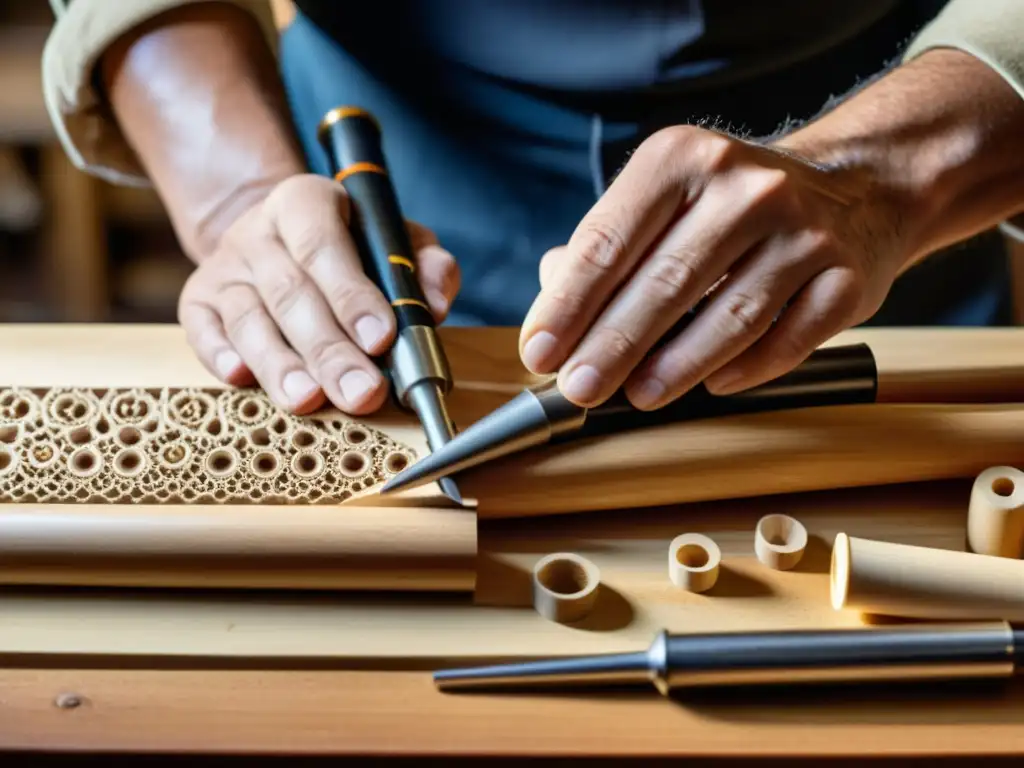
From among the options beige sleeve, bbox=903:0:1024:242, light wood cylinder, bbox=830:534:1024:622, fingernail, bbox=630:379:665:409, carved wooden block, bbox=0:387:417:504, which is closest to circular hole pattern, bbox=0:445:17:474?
carved wooden block, bbox=0:387:417:504

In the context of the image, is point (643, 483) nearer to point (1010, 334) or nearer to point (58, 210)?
point (1010, 334)

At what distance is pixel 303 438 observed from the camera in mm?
755

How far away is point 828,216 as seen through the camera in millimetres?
763

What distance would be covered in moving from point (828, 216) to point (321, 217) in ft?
1.29

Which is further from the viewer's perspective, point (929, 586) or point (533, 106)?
point (533, 106)

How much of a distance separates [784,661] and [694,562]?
0.12 meters

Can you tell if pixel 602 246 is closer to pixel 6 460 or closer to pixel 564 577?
pixel 564 577

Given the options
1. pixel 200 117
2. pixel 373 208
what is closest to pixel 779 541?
pixel 373 208

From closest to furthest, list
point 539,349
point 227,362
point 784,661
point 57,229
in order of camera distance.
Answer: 1. point 784,661
2. point 539,349
3. point 227,362
4. point 57,229

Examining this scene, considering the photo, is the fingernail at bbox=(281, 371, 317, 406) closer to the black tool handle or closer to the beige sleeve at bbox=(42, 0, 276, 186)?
the black tool handle

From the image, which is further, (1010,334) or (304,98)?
(304,98)

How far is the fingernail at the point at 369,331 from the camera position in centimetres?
78

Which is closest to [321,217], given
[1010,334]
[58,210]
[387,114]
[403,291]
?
[403,291]

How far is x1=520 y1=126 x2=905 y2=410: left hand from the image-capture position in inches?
27.5
